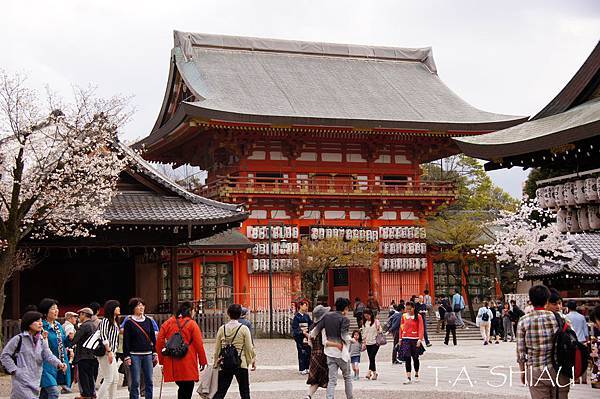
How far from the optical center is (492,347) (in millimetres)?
28844

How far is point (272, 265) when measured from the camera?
39.7 meters

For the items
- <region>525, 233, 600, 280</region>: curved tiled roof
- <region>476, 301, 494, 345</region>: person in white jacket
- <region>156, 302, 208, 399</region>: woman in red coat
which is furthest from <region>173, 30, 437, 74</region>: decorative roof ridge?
<region>156, 302, 208, 399</region>: woman in red coat

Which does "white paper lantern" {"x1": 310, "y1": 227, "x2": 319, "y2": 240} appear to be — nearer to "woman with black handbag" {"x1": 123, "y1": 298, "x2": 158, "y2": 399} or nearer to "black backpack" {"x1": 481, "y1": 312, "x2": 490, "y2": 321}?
"black backpack" {"x1": 481, "y1": 312, "x2": 490, "y2": 321}

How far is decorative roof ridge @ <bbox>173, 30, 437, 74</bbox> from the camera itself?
4616cm

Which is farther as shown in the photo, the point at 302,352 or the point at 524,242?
the point at 524,242

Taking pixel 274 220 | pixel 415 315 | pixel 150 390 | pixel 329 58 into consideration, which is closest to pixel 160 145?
pixel 274 220

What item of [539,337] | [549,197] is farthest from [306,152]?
[539,337]

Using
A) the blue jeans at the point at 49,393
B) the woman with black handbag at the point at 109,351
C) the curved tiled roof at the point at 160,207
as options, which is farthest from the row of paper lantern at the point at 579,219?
the curved tiled roof at the point at 160,207

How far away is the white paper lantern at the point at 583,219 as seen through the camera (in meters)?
16.2

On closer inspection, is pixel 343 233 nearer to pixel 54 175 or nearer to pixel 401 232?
pixel 401 232

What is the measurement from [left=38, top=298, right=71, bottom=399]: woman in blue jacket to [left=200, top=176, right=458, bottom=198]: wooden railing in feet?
75.8

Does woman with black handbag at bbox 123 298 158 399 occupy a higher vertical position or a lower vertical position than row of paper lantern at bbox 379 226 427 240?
lower

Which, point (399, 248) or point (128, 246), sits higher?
point (399, 248)

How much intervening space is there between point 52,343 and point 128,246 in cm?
1302
